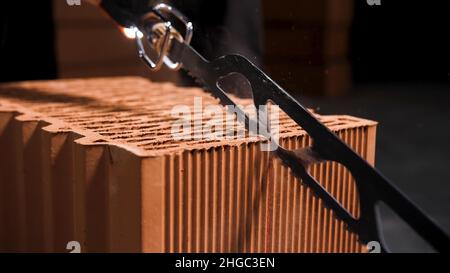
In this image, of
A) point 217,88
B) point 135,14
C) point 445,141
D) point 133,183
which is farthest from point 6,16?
point 445,141

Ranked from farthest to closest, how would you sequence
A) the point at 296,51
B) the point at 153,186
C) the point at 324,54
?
the point at 324,54, the point at 296,51, the point at 153,186

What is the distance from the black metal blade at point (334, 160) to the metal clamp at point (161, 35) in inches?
3.0

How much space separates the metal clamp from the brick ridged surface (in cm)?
7

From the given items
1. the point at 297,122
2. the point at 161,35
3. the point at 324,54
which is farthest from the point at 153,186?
the point at 324,54

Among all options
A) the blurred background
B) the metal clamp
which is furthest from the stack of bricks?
the metal clamp

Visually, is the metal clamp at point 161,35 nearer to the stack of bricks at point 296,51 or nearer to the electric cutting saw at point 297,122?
the electric cutting saw at point 297,122

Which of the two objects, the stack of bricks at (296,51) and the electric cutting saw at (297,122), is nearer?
the electric cutting saw at (297,122)

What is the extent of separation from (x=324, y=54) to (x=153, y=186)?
761 millimetres

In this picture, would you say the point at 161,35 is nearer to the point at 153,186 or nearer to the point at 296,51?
the point at 296,51

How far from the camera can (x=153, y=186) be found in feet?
2.04

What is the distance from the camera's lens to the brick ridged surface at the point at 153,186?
2.09 ft

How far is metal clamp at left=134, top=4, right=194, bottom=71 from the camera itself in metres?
0.84

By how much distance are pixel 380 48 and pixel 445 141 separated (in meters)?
1.44

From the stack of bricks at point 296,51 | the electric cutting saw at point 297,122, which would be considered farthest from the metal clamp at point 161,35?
the stack of bricks at point 296,51
